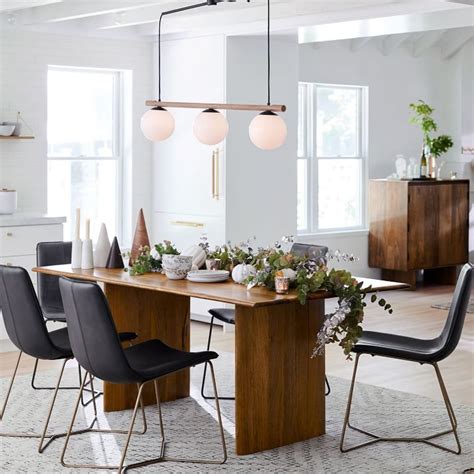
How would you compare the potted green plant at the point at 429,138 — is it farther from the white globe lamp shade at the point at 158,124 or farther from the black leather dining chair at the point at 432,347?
the black leather dining chair at the point at 432,347

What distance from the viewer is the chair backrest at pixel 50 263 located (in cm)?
581

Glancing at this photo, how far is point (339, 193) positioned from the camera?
387 inches

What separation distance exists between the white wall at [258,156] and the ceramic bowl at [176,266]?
2632 millimetres

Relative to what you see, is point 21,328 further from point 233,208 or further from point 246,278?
point 233,208

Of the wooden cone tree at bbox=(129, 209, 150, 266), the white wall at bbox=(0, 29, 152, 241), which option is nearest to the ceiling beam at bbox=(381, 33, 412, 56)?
the white wall at bbox=(0, 29, 152, 241)

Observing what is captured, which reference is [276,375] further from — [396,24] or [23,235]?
[396,24]

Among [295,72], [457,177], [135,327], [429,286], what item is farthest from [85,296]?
[457,177]

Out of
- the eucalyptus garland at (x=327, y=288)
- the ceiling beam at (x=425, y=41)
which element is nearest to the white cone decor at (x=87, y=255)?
the eucalyptus garland at (x=327, y=288)

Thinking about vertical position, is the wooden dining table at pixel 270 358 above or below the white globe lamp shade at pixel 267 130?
below

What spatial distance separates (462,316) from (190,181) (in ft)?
12.1

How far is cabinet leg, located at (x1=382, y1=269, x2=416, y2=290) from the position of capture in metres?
9.61

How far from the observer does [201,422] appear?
4.96 m

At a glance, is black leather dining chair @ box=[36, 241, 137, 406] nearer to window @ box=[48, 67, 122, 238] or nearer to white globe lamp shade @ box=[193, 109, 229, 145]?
white globe lamp shade @ box=[193, 109, 229, 145]

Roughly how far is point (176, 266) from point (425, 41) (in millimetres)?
6023
